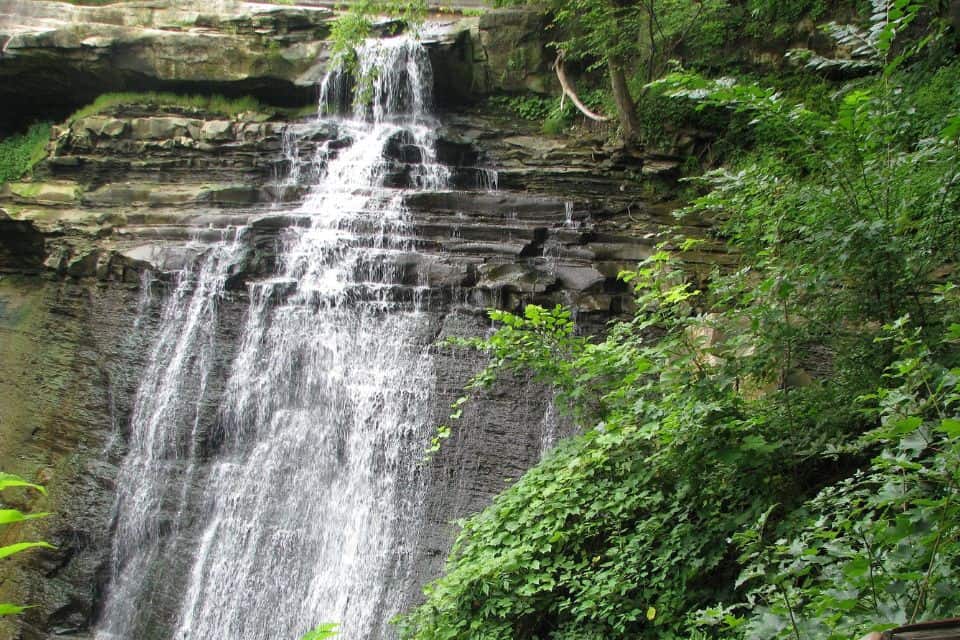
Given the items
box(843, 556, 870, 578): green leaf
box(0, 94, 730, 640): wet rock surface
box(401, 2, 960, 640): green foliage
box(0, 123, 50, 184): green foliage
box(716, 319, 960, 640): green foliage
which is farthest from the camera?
box(0, 123, 50, 184): green foliage

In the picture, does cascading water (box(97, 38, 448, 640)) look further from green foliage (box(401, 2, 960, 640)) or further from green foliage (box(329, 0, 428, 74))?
green foliage (box(401, 2, 960, 640))

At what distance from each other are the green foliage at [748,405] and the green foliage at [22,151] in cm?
1305

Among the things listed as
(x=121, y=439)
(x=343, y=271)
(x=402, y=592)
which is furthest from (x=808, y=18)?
(x=121, y=439)

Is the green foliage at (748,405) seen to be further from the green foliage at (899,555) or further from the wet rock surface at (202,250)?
the wet rock surface at (202,250)

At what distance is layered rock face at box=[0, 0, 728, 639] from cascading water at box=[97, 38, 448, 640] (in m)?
0.22

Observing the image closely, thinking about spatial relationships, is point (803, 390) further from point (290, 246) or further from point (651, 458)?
point (290, 246)

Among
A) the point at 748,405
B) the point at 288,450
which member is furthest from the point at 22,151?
the point at 748,405

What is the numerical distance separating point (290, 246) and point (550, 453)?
20.3ft

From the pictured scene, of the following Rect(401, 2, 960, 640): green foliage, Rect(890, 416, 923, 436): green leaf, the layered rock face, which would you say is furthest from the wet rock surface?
Rect(890, 416, 923, 436): green leaf

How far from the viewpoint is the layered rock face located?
339 inches

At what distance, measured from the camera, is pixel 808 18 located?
1064 centimetres

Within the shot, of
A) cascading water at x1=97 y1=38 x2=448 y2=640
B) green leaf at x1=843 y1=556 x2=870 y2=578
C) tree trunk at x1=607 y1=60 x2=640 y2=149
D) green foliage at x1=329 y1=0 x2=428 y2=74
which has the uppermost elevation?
green foliage at x1=329 y1=0 x2=428 y2=74

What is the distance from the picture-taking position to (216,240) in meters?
10.8

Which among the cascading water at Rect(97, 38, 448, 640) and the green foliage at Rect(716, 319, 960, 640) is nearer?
the green foliage at Rect(716, 319, 960, 640)
